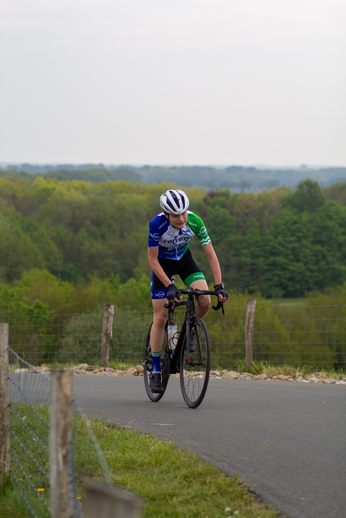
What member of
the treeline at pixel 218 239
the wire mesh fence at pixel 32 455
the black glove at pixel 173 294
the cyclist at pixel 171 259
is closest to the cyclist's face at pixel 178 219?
the cyclist at pixel 171 259

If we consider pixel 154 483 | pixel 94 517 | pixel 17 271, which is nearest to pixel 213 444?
pixel 154 483

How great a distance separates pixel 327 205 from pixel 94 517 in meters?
108

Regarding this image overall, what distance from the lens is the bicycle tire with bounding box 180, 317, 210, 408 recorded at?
6.38 metres

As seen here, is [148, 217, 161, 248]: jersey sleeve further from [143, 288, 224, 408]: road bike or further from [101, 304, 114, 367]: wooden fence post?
[101, 304, 114, 367]: wooden fence post

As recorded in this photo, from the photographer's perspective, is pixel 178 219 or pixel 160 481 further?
pixel 178 219

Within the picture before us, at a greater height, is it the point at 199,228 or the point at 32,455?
the point at 199,228

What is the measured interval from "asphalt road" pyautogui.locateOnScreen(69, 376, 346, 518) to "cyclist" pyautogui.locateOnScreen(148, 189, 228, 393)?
74cm

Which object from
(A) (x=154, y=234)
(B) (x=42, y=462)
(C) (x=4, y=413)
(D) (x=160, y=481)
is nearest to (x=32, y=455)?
(B) (x=42, y=462)

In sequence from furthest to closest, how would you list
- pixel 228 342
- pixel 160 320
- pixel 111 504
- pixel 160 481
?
pixel 228 342 < pixel 160 320 < pixel 160 481 < pixel 111 504

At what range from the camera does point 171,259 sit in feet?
22.4

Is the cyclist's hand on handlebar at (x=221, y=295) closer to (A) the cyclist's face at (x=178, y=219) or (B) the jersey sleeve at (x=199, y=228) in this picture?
(B) the jersey sleeve at (x=199, y=228)

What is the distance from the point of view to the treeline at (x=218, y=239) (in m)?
95.6

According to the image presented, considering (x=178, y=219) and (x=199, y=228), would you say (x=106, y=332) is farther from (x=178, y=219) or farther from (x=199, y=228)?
(x=178, y=219)

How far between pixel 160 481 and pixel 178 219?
282 cm
